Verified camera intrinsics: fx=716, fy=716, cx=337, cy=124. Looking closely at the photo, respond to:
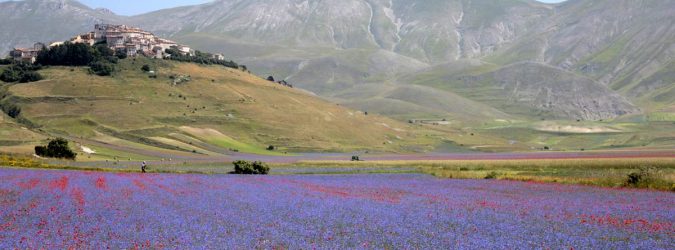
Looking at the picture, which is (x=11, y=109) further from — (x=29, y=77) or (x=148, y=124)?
(x=148, y=124)

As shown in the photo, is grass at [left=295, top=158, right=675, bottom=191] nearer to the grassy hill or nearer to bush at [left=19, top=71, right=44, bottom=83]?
the grassy hill

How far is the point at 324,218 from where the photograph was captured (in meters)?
31.3

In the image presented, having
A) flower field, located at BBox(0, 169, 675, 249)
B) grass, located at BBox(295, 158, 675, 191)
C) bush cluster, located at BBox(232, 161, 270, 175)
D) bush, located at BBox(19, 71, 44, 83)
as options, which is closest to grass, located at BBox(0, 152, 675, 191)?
grass, located at BBox(295, 158, 675, 191)

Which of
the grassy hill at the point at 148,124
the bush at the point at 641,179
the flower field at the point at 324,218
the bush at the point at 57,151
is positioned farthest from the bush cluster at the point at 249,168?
the grassy hill at the point at 148,124

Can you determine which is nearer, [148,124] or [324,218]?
[324,218]

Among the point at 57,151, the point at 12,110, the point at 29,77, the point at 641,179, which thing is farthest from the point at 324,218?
the point at 29,77

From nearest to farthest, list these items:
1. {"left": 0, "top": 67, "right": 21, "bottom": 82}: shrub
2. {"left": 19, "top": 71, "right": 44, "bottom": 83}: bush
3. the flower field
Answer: the flower field → {"left": 19, "top": 71, "right": 44, "bottom": 83}: bush → {"left": 0, "top": 67, "right": 21, "bottom": 82}: shrub

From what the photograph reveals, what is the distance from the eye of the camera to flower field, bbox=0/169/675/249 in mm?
Result: 24016

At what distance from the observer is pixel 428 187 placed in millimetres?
55125

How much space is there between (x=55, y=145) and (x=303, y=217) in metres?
78.7

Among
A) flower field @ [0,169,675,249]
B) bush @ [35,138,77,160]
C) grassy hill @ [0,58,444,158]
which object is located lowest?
flower field @ [0,169,675,249]

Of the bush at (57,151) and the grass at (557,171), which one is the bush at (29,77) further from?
the grass at (557,171)

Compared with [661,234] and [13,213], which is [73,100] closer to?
[13,213]

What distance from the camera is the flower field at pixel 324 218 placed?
24016mm
